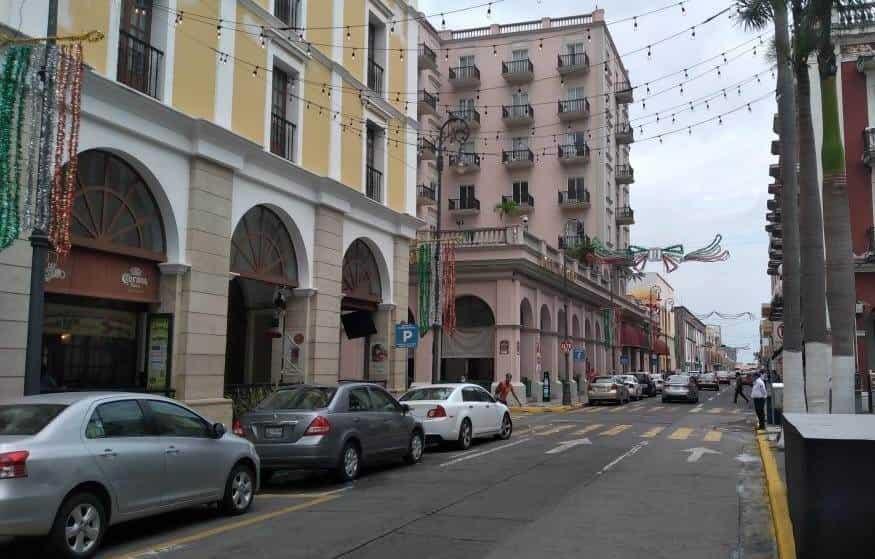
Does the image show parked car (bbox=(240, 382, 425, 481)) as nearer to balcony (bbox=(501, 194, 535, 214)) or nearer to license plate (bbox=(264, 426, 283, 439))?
license plate (bbox=(264, 426, 283, 439))

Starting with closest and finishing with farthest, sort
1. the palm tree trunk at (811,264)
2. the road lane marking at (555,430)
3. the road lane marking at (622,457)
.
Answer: the road lane marking at (622,457) → the palm tree trunk at (811,264) → the road lane marking at (555,430)

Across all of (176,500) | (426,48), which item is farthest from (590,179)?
(176,500)

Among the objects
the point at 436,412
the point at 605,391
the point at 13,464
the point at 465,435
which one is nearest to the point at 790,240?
the point at 465,435

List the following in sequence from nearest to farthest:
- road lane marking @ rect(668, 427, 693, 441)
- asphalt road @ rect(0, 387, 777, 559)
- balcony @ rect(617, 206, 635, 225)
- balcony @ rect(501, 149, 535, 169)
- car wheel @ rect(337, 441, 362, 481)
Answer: asphalt road @ rect(0, 387, 777, 559)
car wheel @ rect(337, 441, 362, 481)
road lane marking @ rect(668, 427, 693, 441)
balcony @ rect(501, 149, 535, 169)
balcony @ rect(617, 206, 635, 225)

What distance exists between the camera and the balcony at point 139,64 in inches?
598

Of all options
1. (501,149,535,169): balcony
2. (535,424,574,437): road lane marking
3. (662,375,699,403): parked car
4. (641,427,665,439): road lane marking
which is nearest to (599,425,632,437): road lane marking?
(641,427,665,439): road lane marking

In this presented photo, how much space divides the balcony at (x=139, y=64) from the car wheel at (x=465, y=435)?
9418 mm

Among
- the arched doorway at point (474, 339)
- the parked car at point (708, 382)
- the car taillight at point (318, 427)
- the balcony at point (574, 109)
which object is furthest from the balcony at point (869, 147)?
the parked car at point (708, 382)

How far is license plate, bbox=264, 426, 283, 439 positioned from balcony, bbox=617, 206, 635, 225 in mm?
50145

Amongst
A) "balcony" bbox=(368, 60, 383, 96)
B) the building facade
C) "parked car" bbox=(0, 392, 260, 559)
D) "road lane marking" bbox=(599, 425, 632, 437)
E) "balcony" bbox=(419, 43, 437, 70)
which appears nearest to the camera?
"parked car" bbox=(0, 392, 260, 559)

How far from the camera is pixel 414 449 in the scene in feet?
49.1

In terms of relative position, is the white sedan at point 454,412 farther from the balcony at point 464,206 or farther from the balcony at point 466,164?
the balcony at point 464,206

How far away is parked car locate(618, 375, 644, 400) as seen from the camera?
136 ft

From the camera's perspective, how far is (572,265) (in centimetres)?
4700
